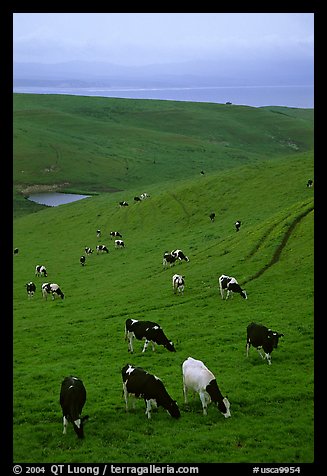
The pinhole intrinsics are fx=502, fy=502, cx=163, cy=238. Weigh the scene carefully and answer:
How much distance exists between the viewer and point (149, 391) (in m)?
16.4

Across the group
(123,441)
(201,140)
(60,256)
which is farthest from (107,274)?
(201,140)

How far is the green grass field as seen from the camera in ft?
49.8

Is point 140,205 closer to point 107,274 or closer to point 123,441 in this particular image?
point 107,274

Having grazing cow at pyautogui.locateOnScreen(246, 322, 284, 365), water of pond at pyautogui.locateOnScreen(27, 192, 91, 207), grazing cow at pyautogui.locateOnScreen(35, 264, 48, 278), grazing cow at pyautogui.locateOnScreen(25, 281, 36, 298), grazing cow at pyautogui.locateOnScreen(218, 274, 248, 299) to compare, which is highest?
water of pond at pyautogui.locateOnScreen(27, 192, 91, 207)

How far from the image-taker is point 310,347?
885 inches

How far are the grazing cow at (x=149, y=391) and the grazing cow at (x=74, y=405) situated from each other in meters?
1.64

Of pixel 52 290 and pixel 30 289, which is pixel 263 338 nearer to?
pixel 52 290

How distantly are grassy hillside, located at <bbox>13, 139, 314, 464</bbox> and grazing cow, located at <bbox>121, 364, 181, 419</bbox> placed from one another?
49 cm

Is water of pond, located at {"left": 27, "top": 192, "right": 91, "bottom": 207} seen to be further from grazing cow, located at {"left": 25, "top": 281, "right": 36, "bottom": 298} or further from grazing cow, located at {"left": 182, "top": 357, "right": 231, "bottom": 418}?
grazing cow, located at {"left": 182, "top": 357, "right": 231, "bottom": 418}

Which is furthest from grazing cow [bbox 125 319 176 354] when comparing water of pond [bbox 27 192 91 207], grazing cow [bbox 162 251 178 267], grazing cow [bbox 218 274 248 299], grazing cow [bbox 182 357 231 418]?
water of pond [bbox 27 192 91 207]

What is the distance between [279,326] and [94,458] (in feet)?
44.7

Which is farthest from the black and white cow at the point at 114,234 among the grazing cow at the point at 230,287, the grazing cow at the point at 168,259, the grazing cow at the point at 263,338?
the grazing cow at the point at 263,338

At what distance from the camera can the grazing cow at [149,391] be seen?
53.6 feet
